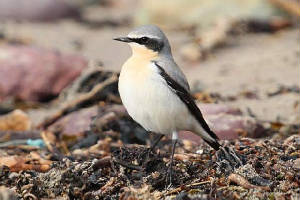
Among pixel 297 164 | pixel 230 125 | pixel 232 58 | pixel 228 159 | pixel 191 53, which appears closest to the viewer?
pixel 297 164

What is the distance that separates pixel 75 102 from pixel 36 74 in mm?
1835

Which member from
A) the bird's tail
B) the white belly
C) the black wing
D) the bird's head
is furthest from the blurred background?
the bird's head

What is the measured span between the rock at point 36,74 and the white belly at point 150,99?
13.3ft

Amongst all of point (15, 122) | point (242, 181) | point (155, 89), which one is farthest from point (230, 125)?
point (15, 122)

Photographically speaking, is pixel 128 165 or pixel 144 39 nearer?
pixel 128 165

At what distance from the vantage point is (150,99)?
15.9 ft

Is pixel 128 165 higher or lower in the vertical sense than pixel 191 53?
higher

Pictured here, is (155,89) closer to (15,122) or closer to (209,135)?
(209,135)

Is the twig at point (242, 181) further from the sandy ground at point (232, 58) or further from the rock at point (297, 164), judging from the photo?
the sandy ground at point (232, 58)

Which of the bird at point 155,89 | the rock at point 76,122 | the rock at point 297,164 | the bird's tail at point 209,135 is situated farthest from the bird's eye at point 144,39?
the rock at point 76,122

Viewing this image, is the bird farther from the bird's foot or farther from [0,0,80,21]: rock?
[0,0,80,21]: rock

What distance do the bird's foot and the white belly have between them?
1.40 feet

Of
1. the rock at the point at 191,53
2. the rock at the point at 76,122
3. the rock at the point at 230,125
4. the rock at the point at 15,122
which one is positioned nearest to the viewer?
the rock at the point at 230,125

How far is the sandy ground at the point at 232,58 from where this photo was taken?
791 cm
